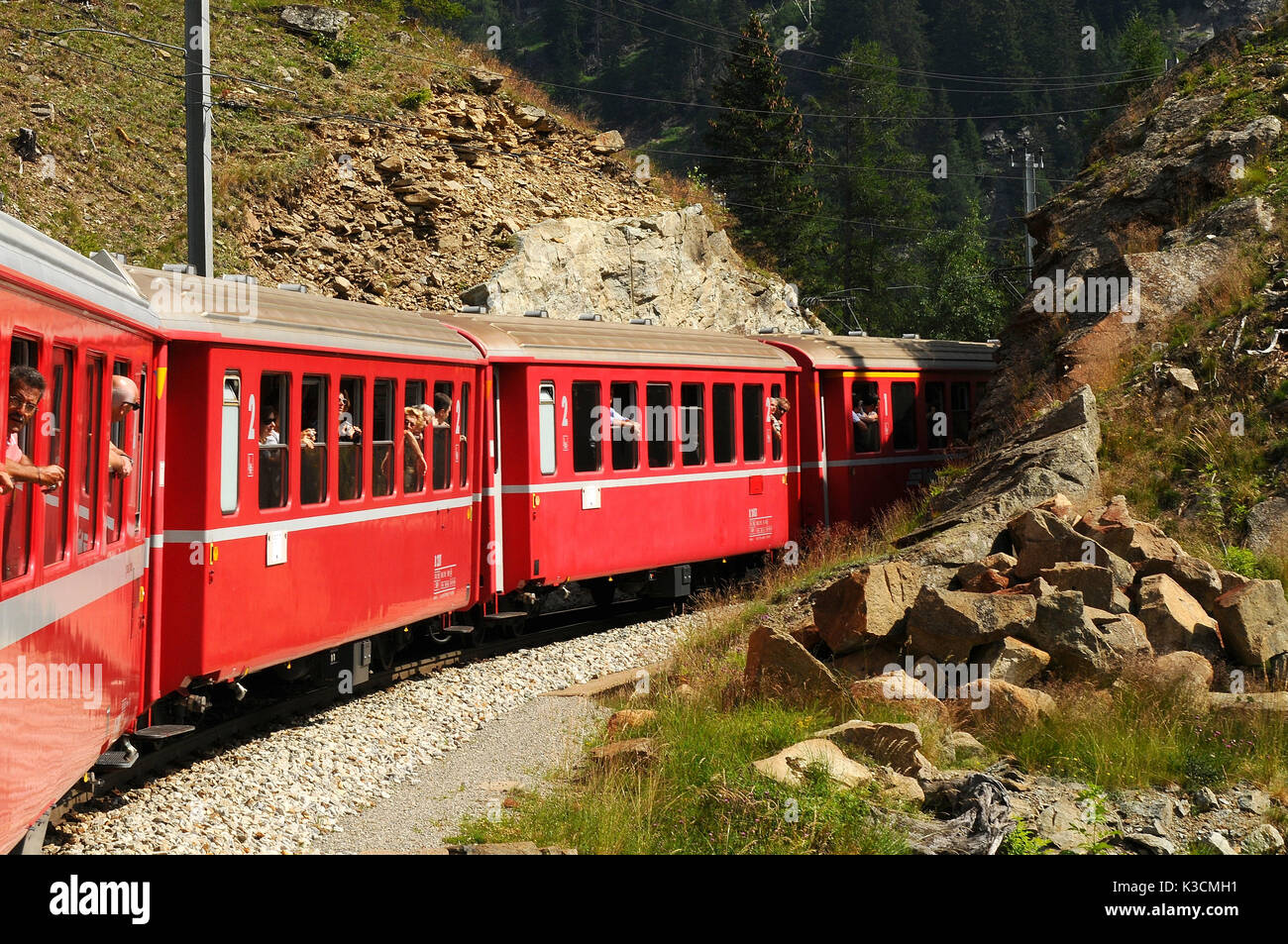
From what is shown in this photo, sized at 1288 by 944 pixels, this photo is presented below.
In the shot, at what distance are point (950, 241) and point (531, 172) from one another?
50.2 metres

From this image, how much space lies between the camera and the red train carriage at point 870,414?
Result: 754 inches

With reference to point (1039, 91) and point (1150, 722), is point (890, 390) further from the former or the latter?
point (1039, 91)

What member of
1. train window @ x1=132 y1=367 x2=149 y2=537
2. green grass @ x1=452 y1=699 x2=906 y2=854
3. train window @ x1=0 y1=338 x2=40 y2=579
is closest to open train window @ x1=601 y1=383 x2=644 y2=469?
green grass @ x1=452 y1=699 x2=906 y2=854

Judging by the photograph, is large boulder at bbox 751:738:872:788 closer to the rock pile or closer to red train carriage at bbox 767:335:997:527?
red train carriage at bbox 767:335:997:527

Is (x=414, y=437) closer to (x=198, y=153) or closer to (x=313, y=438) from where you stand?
(x=313, y=438)

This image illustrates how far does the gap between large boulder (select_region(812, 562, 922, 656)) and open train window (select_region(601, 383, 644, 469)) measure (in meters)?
4.49

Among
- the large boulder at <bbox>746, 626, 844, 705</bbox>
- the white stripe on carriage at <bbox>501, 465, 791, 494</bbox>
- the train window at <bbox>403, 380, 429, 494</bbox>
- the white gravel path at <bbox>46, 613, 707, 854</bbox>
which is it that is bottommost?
the white gravel path at <bbox>46, 613, 707, 854</bbox>

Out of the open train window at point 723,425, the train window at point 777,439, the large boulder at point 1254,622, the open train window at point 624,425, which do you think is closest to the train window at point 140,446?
the open train window at point 624,425

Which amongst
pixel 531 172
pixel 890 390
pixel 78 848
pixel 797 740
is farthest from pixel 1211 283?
pixel 531 172

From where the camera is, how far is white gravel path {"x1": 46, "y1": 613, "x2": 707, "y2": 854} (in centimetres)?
779

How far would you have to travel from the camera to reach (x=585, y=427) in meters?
14.9

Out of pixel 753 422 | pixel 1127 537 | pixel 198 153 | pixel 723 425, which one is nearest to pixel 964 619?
pixel 1127 537

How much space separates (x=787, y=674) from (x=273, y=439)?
4.49 metres
